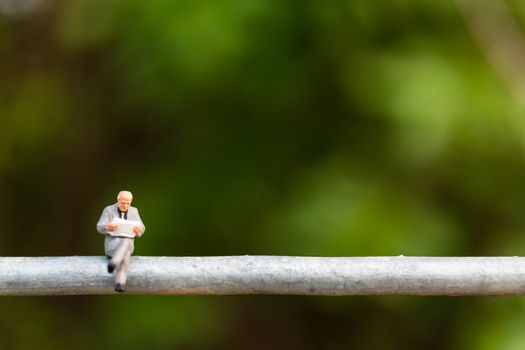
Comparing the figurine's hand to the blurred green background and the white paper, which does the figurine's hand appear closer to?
the white paper

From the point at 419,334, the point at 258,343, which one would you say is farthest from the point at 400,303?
the point at 258,343

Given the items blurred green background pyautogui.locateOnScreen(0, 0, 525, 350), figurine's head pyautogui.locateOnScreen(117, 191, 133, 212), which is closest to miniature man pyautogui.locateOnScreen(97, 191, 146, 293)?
figurine's head pyautogui.locateOnScreen(117, 191, 133, 212)

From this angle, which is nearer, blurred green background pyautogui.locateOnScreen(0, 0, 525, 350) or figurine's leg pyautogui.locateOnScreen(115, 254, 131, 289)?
figurine's leg pyautogui.locateOnScreen(115, 254, 131, 289)

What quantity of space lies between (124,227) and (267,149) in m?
0.69

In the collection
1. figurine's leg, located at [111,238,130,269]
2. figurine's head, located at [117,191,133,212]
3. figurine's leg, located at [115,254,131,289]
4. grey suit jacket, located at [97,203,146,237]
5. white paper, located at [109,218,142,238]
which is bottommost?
figurine's leg, located at [115,254,131,289]

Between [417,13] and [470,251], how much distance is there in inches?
12.7

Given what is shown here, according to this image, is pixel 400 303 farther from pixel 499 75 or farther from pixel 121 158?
pixel 121 158

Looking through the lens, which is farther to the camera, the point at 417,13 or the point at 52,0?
the point at 52,0

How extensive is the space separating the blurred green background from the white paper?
0.54 metres

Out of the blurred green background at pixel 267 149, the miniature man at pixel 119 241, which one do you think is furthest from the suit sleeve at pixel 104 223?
the blurred green background at pixel 267 149

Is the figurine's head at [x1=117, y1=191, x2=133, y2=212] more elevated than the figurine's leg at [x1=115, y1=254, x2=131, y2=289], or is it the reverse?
the figurine's head at [x1=117, y1=191, x2=133, y2=212]

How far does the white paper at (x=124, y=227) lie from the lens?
1.46 feet

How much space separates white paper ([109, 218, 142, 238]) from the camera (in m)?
0.44

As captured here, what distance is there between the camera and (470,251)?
106cm
